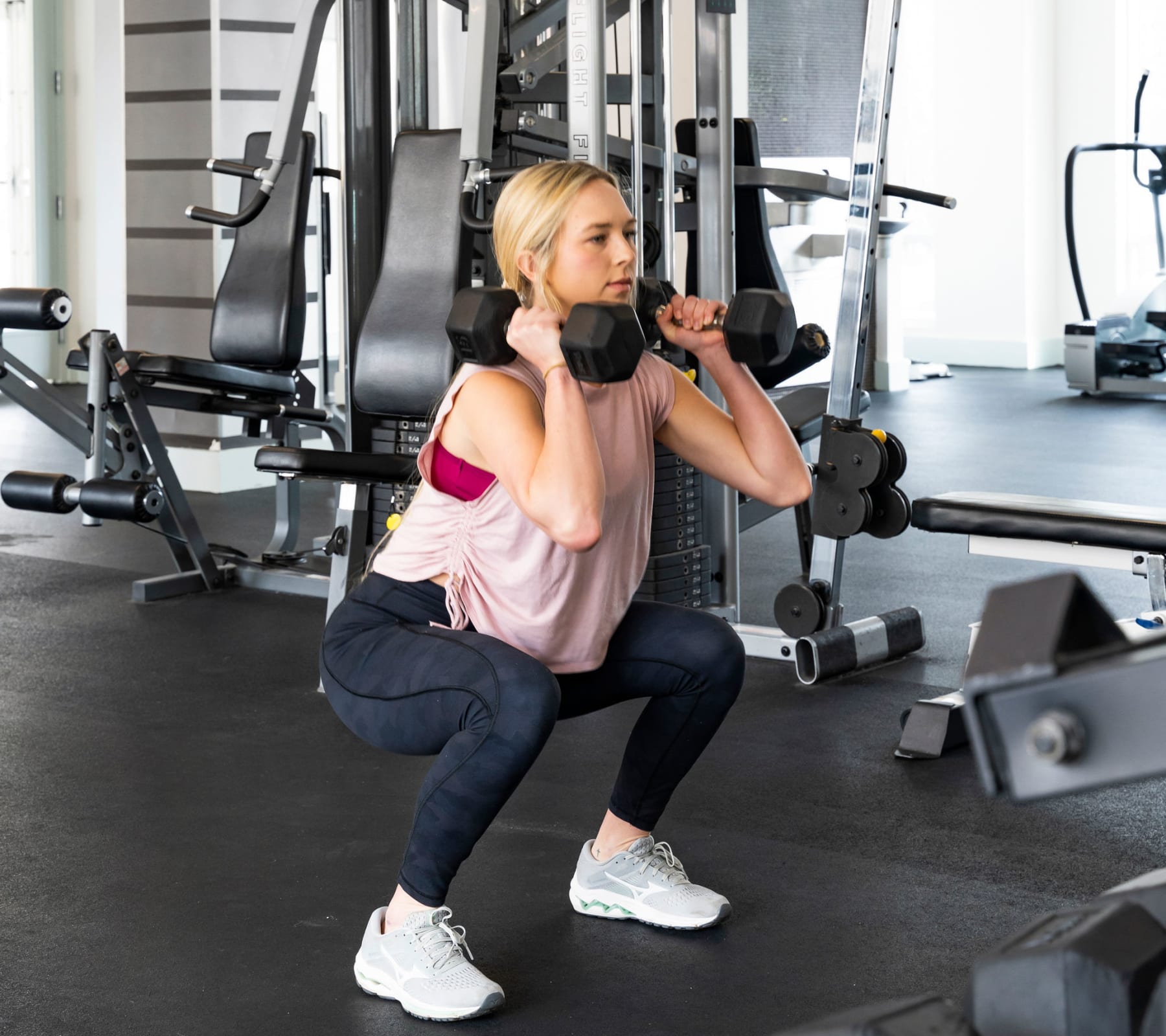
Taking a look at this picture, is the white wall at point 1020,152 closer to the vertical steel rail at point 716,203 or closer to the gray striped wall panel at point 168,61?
the gray striped wall panel at point 168,61

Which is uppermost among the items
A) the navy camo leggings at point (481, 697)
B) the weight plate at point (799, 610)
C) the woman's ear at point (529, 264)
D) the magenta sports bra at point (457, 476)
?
the woman's ear at point (529, 264)

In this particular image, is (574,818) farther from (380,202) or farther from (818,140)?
(818,140)

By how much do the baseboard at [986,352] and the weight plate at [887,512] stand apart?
6.68 meters

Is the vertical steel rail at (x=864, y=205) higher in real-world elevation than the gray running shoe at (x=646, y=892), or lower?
higher

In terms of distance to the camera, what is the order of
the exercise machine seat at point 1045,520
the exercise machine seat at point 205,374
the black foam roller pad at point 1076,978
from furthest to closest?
the exercise machine seat at point 205,374 → the exercise machine seat at point 1045,520 → the black foam roller pad at point 1076,978

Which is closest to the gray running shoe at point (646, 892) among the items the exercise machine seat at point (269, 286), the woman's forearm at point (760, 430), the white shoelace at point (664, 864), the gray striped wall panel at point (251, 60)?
the white shoelace at point (664, 864)

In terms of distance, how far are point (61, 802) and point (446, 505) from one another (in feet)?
3.45

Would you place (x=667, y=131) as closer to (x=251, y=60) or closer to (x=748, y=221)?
(x=748, y=221)

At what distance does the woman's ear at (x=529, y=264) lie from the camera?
1.69 metres

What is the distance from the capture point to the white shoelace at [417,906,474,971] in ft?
5.43

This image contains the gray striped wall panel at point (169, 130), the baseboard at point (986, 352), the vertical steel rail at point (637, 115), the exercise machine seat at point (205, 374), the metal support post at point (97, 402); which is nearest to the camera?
the vertical steel rail at point (637, 115)

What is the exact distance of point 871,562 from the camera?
420cm

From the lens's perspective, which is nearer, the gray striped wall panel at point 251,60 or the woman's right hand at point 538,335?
the woman's right hand at point 538,335

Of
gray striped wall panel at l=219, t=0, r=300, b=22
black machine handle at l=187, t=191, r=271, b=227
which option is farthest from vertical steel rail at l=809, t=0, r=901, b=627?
gray striped wall panel at l=219, t=0, r=300, b=22
